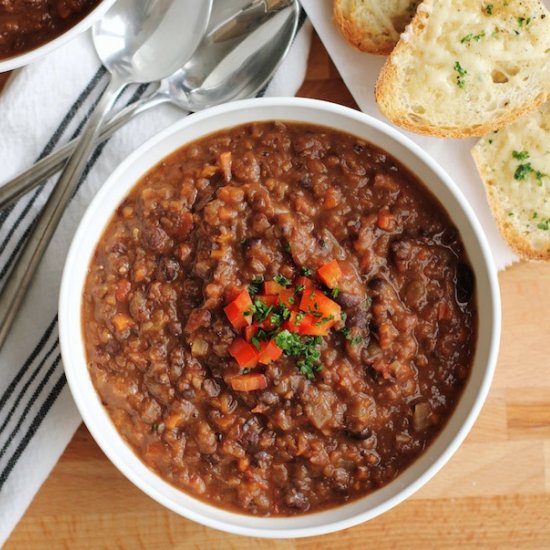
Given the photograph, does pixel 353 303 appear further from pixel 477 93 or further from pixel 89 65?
pixel 89 65

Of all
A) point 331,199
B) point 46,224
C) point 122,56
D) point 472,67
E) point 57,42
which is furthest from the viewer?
point 472,67

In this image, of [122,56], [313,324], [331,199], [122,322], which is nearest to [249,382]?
[313,324]

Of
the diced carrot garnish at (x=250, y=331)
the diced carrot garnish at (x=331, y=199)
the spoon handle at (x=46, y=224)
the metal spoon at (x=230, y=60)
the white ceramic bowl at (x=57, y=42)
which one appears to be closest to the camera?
the white ceramic bowl at (x=57, y=42)

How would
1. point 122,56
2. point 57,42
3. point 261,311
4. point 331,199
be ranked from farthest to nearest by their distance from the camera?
point 122,56, point 331,199, point 261,311, point 57,42

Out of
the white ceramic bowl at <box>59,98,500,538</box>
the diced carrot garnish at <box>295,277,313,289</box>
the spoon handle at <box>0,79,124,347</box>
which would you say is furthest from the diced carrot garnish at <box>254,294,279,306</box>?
the spoon handle at <box>0,79,124,347</box>

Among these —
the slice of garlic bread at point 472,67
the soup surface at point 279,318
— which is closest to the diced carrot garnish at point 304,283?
the soup surface at point 279,318

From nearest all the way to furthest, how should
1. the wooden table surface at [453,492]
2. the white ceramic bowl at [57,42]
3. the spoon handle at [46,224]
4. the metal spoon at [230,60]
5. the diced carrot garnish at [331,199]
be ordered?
the white ceramic bowl at [57,42]
the diced carrot garnish at [331,199]
the spoon handle at [46,224]
the metal spoon at [230,60]
the wooden table surface at [453,492]

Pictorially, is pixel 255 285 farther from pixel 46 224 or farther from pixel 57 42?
pixel 57 42

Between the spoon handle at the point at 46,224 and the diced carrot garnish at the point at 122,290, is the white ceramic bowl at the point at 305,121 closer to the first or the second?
the diced carrot garnish at the point at 122,290
